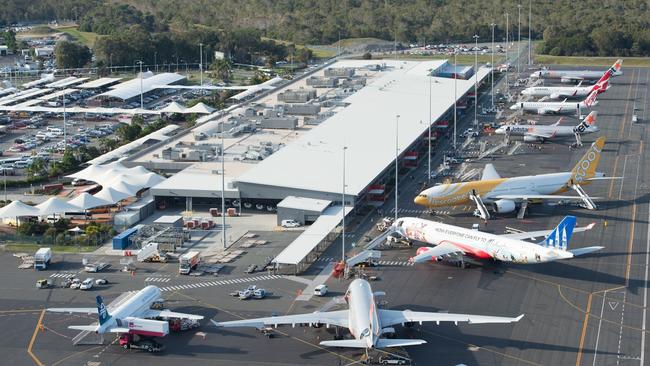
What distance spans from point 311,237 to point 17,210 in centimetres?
3728

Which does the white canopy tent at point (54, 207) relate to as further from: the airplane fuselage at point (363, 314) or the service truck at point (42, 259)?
the airplane fuselage at point (363, 314)

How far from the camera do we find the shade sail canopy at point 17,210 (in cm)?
12306

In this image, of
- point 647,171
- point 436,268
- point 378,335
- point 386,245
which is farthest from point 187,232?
point 647,171

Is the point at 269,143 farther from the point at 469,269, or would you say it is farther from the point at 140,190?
the point at 469,269

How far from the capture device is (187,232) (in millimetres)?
120875

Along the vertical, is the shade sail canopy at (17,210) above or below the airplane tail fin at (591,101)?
below

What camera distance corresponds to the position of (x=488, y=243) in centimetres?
10400

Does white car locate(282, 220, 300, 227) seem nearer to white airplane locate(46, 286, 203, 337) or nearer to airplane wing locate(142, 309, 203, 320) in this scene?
white airplane locate(46, 286, 203, 337)

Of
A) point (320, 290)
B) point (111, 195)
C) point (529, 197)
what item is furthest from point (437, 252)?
point (111, 195)

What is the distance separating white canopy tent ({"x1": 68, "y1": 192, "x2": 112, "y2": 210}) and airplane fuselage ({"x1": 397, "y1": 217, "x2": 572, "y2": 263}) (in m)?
38.5

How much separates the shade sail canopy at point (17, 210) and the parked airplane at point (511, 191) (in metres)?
47.0

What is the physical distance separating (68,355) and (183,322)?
10.4 metres

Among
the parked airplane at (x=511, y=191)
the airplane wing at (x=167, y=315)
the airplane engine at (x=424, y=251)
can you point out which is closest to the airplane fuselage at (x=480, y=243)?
the airplane engine at (x=424, y=251)

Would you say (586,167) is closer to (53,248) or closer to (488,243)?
(488,243)
